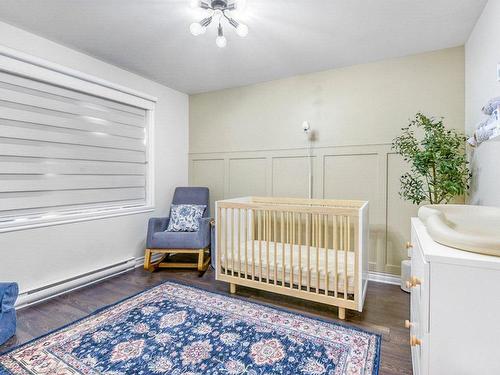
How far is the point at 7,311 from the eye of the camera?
1854 millimetres

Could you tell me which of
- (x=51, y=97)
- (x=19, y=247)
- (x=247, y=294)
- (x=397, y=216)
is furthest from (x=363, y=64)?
(x=19, y=247)

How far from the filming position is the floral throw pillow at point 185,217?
11.2ft

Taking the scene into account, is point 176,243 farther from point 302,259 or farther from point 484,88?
point 484,88

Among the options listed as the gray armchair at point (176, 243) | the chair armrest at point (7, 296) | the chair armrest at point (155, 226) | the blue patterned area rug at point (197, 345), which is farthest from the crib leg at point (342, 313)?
the chair armrest at point (7, 296)

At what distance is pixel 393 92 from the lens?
2.84 meters

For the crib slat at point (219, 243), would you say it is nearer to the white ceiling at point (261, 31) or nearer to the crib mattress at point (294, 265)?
the crib mattress at point (294, 265)

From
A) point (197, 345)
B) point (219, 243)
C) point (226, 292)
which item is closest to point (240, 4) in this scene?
point (219, 243)

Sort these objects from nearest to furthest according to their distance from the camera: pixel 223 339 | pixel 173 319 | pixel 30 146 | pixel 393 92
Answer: pixel 223 339, pixel 173 319, pixel 30 146, pixel 393 92

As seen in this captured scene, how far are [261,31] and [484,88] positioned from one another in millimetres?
1780

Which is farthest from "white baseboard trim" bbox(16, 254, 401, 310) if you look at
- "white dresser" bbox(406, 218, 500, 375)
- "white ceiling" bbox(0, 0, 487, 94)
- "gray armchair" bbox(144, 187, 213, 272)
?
"white ceiling" bbox(0, 0, 487, 94)

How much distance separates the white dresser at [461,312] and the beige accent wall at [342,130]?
2.14m

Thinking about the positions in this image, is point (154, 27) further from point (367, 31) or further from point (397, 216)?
point (397, 216)

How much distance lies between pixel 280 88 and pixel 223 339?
9.41 feet

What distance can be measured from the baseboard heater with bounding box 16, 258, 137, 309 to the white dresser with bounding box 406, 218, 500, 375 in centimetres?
295
